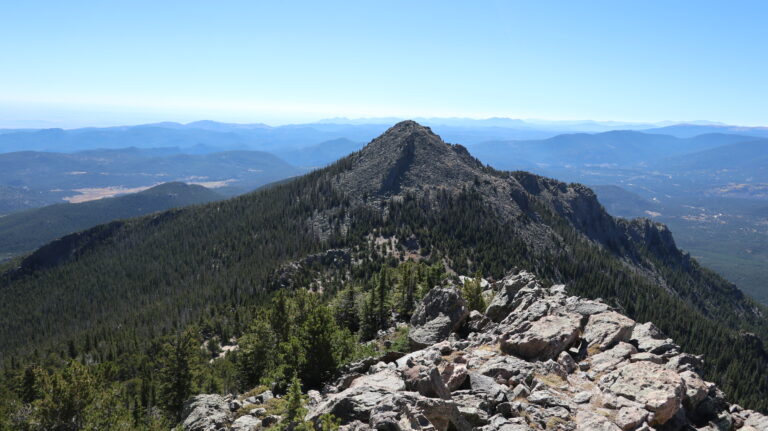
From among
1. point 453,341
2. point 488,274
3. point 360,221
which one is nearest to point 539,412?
point 453,341

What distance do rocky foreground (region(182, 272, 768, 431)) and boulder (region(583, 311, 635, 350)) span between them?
0.10 metres

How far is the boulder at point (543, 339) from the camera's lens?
1528 inches

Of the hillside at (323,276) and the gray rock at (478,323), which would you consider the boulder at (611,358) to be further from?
the hillside at (323,276)

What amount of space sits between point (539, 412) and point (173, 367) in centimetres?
4597

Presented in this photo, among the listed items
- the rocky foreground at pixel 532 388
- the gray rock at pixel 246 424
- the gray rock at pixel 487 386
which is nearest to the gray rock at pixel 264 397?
the rocky foreground at pixel 532 388

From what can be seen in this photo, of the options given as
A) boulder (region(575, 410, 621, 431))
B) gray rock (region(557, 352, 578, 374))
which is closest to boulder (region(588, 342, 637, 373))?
gray rock (region(557, 352, 578, 374))

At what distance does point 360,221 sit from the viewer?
179375mm

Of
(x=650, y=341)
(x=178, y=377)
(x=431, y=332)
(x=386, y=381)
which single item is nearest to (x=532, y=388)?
(x=386, y=381)

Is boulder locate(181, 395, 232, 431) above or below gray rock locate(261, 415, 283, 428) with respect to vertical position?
below

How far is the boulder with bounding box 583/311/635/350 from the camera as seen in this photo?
40.2 m

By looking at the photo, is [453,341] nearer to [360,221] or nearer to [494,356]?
[494,356]

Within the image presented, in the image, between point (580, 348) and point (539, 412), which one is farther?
point (580, 348)

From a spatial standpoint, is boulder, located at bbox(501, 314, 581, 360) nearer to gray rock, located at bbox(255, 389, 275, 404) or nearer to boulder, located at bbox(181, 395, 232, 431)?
gray rock, located at bbox(255, 389, 275, 404)

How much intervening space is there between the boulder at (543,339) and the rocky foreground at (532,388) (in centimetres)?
10
